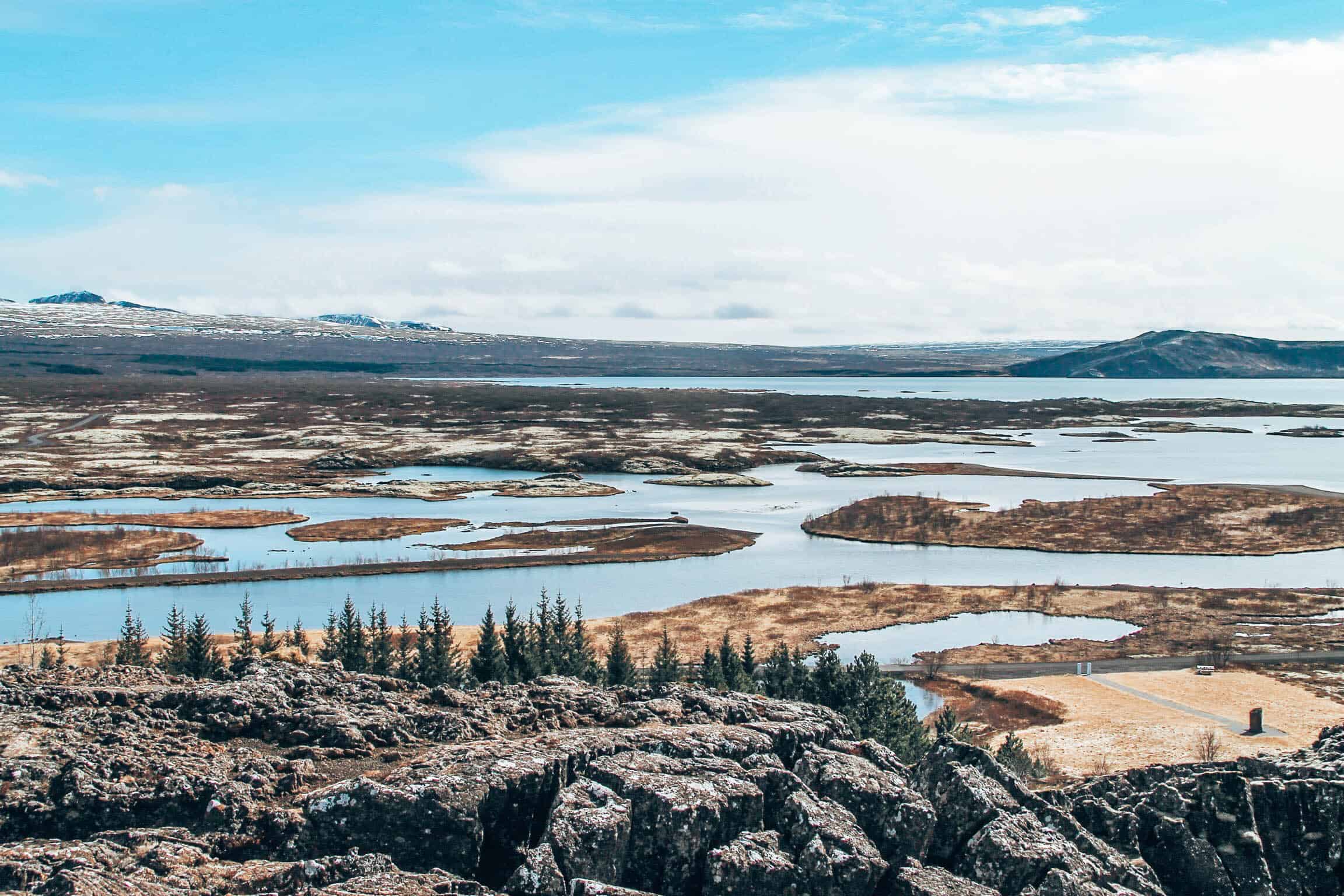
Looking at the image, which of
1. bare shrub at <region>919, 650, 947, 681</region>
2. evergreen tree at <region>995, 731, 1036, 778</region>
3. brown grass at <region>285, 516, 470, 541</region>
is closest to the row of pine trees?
evergreen tree at <region>995, 731, 1036, 778</region>

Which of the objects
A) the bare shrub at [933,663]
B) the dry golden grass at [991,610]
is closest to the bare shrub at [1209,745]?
the bare shrub at [933,663]

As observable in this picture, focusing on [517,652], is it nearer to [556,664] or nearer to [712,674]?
[556,664]

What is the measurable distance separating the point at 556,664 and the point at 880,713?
1390cm

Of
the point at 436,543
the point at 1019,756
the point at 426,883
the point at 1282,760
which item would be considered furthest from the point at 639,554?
the point at 426,883

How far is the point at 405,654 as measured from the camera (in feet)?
164

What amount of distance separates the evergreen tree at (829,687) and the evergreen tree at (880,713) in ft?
0.64

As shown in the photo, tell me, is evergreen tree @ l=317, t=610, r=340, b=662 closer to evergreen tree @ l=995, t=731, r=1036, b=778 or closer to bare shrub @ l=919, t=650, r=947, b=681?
evergreen tree @ l=995, t=731, r=1036, b=778

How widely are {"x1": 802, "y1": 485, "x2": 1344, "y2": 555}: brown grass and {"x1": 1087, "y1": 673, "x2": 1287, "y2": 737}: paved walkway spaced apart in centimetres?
3776

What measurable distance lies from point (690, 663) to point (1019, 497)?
70.9 meters

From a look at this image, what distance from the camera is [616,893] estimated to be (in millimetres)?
13164

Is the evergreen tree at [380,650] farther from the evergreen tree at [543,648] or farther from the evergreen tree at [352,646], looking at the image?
the evergreen tree at [543,648]

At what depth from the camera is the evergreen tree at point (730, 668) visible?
131ft

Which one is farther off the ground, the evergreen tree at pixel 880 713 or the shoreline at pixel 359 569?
the evergreen tree at pixel 880 713

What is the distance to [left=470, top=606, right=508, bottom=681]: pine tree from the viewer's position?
38500mm
